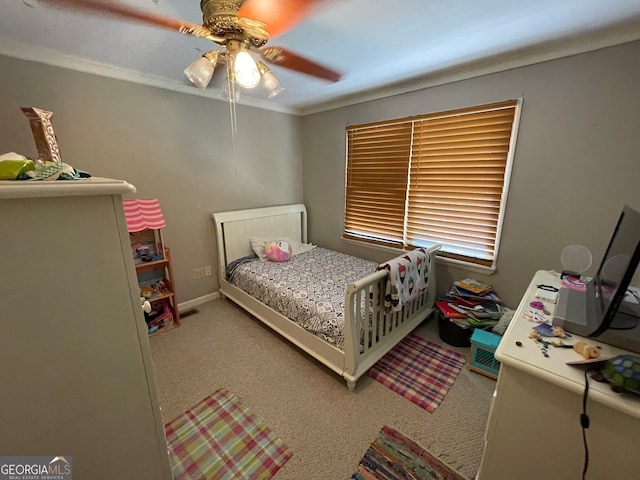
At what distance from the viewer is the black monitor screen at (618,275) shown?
2.57 feet

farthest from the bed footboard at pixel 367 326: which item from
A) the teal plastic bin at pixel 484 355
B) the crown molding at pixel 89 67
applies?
the crown molding at pixel 89 67

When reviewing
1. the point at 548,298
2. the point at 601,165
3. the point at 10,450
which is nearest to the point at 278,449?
the point at 10,450

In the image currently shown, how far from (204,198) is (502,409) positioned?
2939mm

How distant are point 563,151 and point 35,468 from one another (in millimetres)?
3110

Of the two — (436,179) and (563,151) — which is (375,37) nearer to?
(436,179)

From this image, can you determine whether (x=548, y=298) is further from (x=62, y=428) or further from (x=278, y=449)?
(x=62, y=428)

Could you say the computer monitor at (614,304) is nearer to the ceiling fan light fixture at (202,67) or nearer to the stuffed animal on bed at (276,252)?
the ceiling fan light fixture at (202,67)

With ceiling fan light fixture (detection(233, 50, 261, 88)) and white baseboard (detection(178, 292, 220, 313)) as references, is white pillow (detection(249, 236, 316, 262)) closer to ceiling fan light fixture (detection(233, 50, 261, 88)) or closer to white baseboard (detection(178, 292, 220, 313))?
white baseboard (detection(178, 292, 220, 313))

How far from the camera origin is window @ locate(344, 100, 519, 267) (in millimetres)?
2164

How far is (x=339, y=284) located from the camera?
7.84 feet

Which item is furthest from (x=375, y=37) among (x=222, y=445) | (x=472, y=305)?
(x=222, y=445)

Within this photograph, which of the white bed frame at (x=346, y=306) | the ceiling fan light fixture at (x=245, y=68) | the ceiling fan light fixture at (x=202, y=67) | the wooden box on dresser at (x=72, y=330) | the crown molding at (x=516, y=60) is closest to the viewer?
the wooden box on dresser at (x=72, y=330)

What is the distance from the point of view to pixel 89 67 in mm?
2016

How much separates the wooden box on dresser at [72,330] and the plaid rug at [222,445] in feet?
1.89
